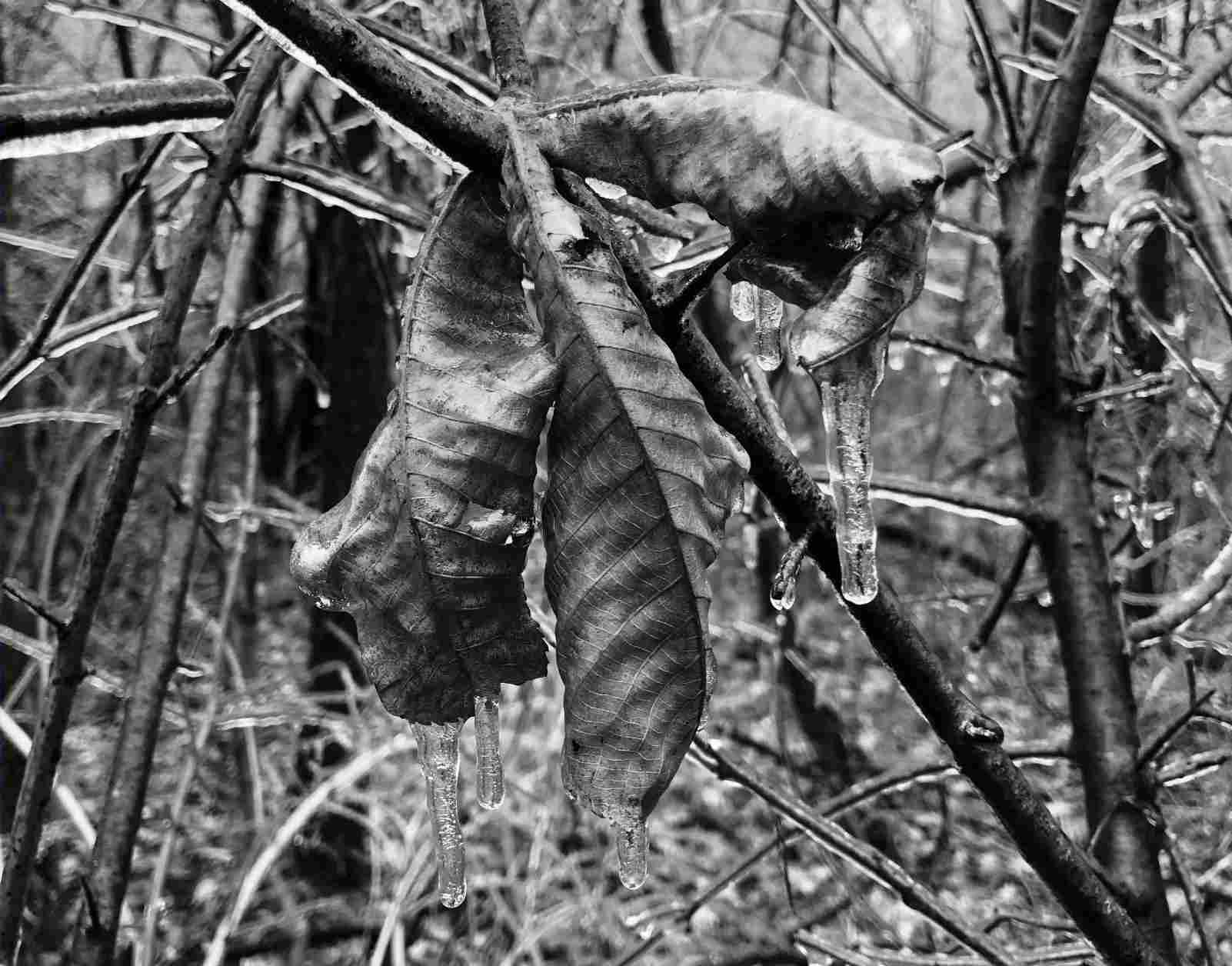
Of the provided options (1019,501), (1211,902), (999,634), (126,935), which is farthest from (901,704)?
(1019,501)

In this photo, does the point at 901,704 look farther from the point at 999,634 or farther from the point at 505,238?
the point at 505,238

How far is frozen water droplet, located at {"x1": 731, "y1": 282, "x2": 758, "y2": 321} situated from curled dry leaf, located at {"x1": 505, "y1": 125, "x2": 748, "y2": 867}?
0.93 feet

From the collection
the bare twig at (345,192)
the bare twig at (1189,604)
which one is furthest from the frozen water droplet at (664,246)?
→ the bare twig at (1189,604)

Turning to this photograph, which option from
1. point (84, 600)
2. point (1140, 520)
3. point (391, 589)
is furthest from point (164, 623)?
point (1140, 520)

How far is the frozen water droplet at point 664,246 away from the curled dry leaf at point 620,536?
0.75 meters

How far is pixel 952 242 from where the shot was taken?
28.6 ft

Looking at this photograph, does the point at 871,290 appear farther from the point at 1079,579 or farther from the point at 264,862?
the point at 264,862

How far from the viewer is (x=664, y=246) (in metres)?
1.39

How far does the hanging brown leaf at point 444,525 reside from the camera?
1.81 ft

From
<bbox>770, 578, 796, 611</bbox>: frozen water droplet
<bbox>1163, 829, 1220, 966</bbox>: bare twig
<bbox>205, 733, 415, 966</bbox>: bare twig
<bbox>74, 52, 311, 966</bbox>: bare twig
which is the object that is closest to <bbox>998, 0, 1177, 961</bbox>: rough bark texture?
<bbox>1163, 829, 1220, 966</bbox>: bare twig

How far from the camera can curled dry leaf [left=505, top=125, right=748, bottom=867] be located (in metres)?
0.54

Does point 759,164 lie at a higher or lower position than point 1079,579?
lower

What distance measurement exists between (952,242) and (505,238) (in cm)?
863

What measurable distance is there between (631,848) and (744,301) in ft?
1.32
